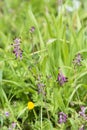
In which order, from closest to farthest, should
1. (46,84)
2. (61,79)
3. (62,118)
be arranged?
(62,118), (61,79), (46,84)

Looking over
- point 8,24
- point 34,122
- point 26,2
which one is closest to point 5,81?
point 34,122

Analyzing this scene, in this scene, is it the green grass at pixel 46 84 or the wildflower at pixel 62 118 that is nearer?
the wildflower at pixel 62 118

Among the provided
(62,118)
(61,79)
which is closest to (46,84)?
(61,79)

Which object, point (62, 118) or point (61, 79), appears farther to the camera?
point (61, 79)

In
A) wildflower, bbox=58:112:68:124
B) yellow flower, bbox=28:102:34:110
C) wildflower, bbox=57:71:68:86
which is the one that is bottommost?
wildflower, bbox=58:112:68:124

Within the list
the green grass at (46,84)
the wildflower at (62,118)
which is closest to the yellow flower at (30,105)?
the green grass at (46,84)

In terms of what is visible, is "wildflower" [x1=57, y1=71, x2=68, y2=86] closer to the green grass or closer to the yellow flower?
the green grass

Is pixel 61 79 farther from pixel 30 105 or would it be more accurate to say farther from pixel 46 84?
pixel 30 105

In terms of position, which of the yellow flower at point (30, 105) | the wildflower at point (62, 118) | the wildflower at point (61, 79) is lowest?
the wildflower at point (62, 118)

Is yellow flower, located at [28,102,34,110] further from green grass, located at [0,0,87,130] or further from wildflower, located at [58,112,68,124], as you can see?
wildflower, located at [58,112,68,124]

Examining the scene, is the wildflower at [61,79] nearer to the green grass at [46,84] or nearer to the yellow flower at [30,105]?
the green grass at [46,84]

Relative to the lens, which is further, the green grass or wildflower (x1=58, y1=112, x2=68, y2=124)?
the green grass

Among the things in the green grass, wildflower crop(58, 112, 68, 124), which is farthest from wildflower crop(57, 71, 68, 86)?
wildflower crop(58, 112, 68, 124)

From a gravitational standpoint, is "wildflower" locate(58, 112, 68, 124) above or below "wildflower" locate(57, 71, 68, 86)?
below
